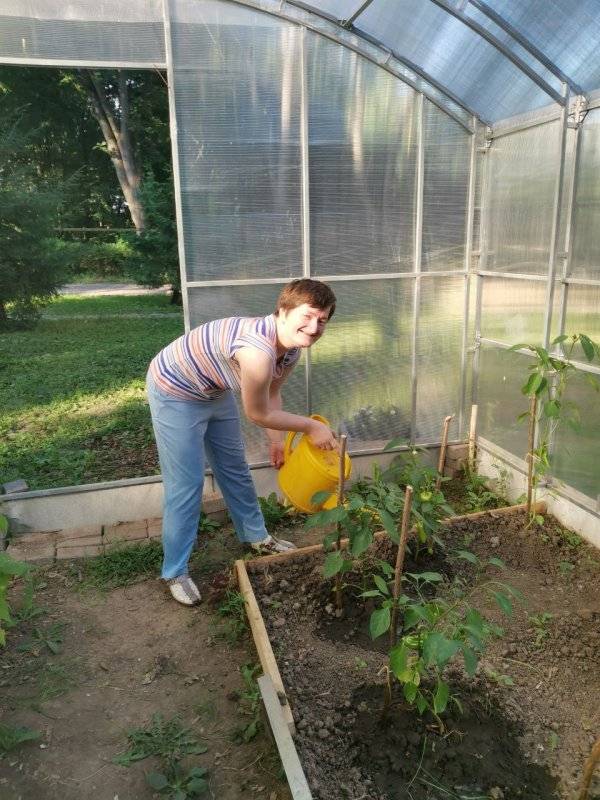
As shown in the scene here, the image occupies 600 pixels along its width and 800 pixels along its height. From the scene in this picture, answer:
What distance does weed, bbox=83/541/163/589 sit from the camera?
3.08m

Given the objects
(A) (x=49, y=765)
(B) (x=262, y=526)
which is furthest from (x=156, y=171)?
(A) (x=49, y=765)

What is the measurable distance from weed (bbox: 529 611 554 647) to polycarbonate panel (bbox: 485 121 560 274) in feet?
5.92

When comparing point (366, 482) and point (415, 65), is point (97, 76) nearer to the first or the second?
point (415, 65)

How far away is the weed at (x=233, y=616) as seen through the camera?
8.54ft

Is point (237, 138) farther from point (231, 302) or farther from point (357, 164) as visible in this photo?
point (231, 302)

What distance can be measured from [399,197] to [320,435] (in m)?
1.77

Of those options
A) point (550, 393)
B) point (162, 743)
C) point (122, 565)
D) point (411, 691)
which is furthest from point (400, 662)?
point (550, 393)

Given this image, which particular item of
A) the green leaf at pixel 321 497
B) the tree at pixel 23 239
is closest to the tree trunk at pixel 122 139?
the tree at pixel 23 239

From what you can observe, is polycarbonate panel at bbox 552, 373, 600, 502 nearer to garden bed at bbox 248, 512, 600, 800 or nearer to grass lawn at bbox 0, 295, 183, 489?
garden bed at bbox 248, 512, 600, 800

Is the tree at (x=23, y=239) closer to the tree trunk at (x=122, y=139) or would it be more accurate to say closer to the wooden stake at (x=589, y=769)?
the tree trunk at (x=122, y=139)

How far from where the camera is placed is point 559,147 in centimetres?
305

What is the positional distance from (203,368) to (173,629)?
120 cm

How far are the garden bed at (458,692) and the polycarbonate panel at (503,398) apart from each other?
86 cm

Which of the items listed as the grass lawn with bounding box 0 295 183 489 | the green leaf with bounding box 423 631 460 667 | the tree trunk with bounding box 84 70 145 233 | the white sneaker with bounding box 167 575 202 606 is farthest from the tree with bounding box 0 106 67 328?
the green leaf with bounding box 423 631 460 667
